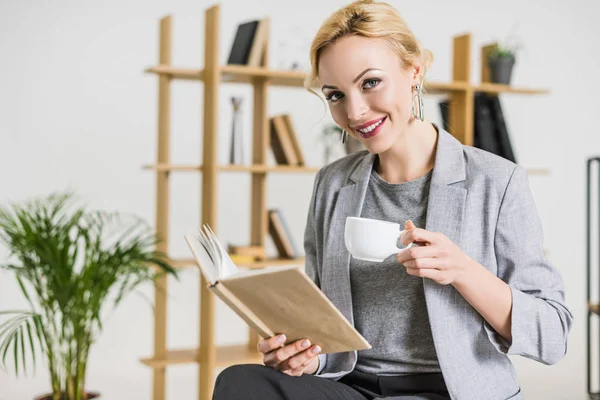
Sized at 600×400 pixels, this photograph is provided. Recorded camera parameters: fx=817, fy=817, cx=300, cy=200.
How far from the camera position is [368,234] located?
4.54 ft

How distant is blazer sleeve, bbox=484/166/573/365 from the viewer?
1469 mm

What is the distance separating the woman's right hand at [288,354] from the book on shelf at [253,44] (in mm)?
2231

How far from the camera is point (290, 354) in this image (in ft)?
4.95

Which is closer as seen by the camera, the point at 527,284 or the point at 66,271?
the point at 527,284

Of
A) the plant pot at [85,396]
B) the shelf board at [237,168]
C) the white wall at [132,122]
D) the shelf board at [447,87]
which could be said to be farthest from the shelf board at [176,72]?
the plant pot at [85,396]

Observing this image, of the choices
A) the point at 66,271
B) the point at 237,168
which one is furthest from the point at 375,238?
the point at 237,168

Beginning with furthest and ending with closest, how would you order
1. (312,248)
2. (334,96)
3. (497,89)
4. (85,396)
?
(497,89) → (85,396) → (312,248) → (334,96)

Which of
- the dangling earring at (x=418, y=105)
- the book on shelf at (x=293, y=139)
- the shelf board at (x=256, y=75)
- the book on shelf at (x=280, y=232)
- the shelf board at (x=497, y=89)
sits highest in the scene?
the shelf board at (x=256, y=75)

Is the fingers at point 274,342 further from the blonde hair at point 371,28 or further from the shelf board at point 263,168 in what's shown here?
the shelf board at point 263,168

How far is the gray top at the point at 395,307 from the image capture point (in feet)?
5.30

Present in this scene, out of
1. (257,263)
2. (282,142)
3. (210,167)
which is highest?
(282,142)

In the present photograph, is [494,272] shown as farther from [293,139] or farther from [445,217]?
[293,139]

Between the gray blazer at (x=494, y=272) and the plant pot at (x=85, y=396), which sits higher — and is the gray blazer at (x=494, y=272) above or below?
above

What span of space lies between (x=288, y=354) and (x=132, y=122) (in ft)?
10.1
